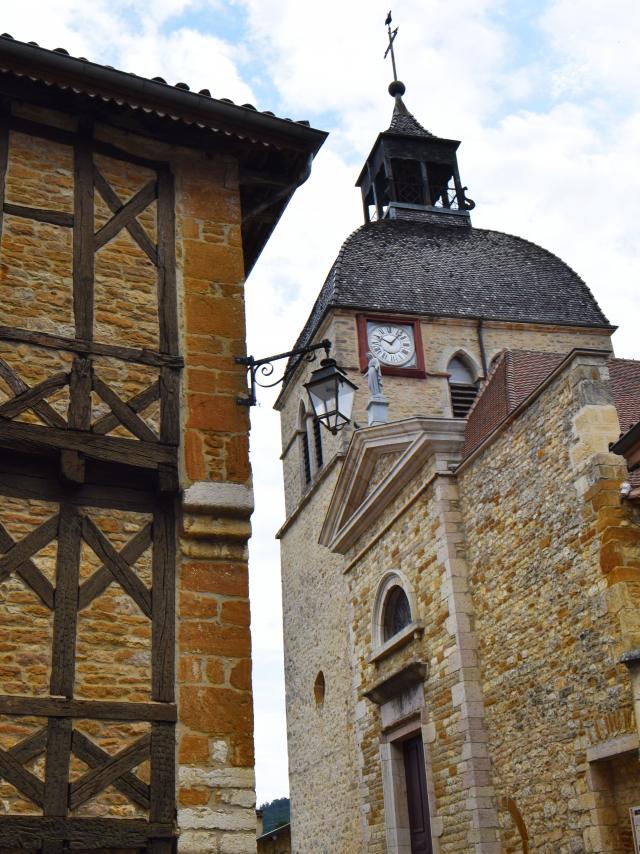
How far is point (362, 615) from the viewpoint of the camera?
14875 millimetres

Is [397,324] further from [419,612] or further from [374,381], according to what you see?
[419,612]

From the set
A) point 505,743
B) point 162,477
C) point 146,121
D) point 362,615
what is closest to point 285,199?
point 146,121

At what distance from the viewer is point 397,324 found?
68.1ft

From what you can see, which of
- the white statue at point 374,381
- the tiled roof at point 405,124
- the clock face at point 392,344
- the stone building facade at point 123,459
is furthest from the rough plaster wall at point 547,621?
the tiled roof at point 405,124

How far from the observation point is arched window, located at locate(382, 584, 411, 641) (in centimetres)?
1372

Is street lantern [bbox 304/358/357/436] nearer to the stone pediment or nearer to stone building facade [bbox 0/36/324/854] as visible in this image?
stone building facade [bbox 0/36/324/854]

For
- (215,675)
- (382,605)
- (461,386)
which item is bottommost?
(215,675)

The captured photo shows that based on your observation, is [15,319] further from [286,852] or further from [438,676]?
[286,852]

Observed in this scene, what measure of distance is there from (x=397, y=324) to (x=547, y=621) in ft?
37.9

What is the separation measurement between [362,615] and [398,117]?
17.6 m

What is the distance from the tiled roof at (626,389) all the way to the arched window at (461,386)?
7.88 meters

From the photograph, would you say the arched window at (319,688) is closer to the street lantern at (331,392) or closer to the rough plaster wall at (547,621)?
the rough plaster wall at (547,621)

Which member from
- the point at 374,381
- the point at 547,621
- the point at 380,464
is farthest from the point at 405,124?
the point at 547,621

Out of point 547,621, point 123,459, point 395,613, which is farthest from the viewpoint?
point 395,613
